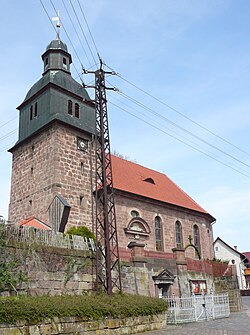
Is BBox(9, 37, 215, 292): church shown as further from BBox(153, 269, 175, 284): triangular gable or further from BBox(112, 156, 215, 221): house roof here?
BBox(112, 156, 215, 221): house roof

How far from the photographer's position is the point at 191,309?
688 inches

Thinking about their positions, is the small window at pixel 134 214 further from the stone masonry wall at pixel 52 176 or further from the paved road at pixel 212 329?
the paved road at pixel 212 329

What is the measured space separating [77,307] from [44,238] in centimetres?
357

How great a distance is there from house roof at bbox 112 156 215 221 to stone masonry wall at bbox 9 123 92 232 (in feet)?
8.99

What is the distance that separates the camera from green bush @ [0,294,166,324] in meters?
10.5

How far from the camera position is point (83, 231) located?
62.3 ft

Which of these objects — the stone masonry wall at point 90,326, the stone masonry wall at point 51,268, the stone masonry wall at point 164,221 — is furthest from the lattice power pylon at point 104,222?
the stone masonry wall at point 164,221

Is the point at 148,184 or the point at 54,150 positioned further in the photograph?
the point at 148,184

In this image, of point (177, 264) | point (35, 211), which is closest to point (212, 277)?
point (177, 264)

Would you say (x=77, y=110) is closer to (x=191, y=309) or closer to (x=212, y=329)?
(x=191, y=309)

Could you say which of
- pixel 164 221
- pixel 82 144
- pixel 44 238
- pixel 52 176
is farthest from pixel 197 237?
pixel 44 238

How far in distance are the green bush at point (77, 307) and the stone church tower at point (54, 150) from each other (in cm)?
698

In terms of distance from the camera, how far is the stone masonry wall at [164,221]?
2450 centimetres

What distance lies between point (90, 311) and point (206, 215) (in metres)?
22.1
